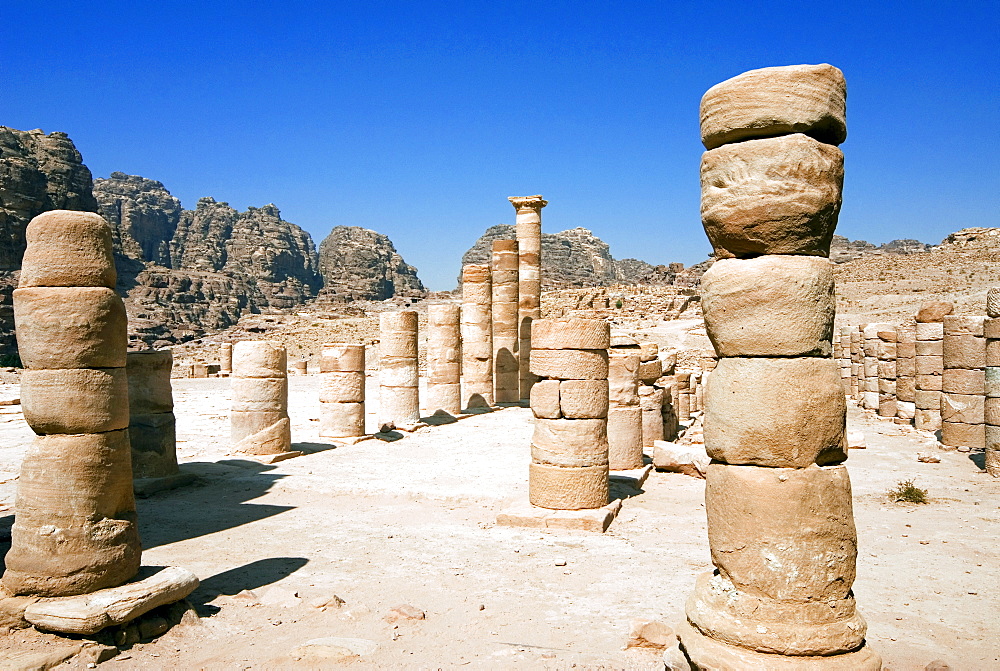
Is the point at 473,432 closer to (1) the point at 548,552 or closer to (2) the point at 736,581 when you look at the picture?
(1) the point at 548,552

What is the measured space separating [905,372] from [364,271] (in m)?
63.4

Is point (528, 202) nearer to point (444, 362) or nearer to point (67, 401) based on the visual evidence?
point (444, 362)

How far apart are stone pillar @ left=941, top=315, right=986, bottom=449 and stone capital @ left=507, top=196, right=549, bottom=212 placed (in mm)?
12458

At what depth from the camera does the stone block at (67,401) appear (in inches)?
236

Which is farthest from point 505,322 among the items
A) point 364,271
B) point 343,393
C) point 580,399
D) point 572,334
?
point 364,271

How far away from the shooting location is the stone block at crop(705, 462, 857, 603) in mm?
4371

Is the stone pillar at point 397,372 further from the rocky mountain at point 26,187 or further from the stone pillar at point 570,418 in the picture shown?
the rocky mountain at point 26,187

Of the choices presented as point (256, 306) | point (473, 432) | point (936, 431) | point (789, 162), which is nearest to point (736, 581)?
point (789, 162)

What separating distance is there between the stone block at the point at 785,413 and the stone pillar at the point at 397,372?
1331 centimetres

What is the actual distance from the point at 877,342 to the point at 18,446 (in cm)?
2125

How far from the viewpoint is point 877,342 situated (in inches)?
792

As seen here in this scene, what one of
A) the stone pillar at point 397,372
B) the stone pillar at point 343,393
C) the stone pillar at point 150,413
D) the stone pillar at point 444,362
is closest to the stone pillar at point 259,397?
the stone pillar at point 343,393

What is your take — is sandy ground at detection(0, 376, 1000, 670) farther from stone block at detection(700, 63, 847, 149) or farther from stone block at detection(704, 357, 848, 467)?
stone block at detection(700, 63, 847, 149)

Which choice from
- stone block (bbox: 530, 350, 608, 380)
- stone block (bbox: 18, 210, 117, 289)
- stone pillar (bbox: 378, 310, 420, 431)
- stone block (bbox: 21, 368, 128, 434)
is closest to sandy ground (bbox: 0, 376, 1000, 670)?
stone block (bbox: 21, 368, 128, 434)
